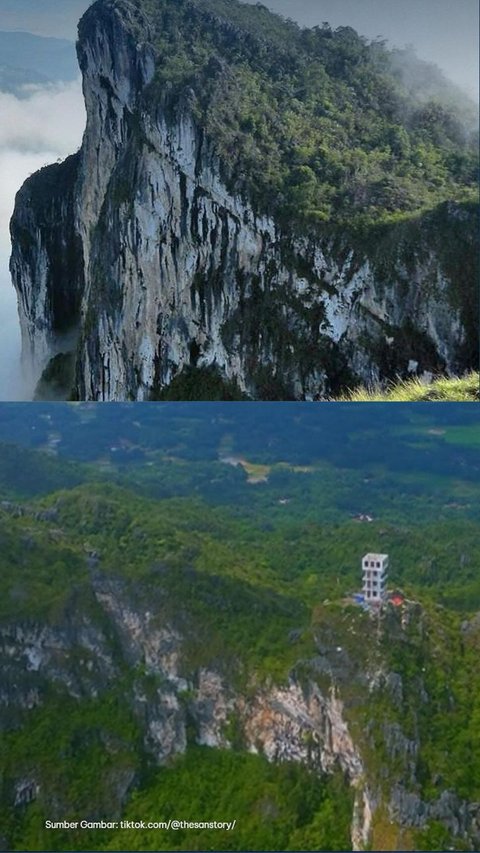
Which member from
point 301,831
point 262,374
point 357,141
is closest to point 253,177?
point 357,141

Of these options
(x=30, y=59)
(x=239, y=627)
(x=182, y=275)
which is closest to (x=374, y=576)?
(x=239, y=627)

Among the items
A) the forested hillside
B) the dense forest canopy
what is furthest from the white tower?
the dense forest canopy

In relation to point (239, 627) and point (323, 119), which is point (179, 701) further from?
point (323, 119)

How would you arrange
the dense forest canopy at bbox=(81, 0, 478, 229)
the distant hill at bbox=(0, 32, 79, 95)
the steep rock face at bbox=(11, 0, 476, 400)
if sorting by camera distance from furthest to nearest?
the dense forest canopy at bbox=(81, 0, 478, 229)
the steep rock face at bbox=(11, 0, 476, 400)
the distant hill at bbox=(0, 32, 79, 95)

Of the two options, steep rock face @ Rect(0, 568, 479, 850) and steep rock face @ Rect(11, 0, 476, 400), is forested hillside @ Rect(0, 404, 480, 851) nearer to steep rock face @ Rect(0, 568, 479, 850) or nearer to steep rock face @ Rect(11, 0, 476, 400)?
steep rock face @ Rect(0, 568, 479, 850)

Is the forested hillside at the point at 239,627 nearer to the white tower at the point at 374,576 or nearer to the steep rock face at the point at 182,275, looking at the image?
the white tower at the point at 374,576

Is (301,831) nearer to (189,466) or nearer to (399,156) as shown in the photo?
(189,466)

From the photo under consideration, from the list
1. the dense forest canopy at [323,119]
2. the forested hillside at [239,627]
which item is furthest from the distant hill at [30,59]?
the forested hillside at [239,627]
